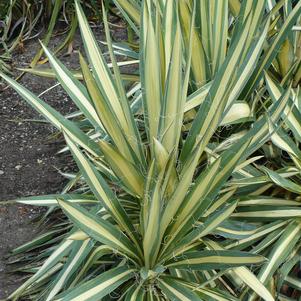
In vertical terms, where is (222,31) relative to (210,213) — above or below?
above

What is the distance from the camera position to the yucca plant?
169 cm

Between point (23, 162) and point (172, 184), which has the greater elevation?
point (23, 162)

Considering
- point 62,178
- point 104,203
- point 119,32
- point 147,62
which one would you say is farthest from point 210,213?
point 119,32

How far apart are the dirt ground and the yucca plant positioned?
1.48 ft

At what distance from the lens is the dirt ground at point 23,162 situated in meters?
2.59

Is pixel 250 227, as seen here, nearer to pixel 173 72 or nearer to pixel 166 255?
pixel 166 255

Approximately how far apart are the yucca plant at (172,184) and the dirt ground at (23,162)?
1.48ft

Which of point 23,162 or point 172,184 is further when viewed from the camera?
point 23,162

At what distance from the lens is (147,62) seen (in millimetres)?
1886

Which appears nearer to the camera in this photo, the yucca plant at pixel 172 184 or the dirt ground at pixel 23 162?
the yucca plant at pixel 172 184

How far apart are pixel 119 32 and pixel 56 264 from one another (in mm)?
1902

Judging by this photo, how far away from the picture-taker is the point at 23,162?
2.99 m

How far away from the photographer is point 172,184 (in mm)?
1817

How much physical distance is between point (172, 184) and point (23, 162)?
1.33m
